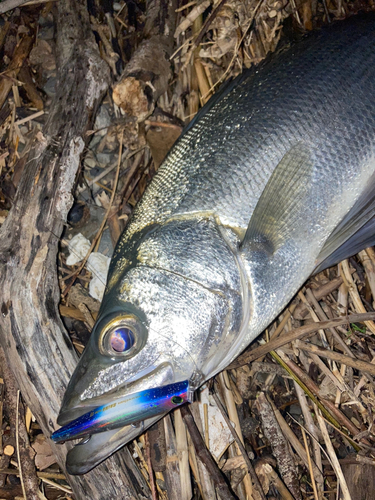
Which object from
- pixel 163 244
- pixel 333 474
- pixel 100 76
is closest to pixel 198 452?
pixel 333 474

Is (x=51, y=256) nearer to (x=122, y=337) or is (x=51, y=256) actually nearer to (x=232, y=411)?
(x=122, y=337)

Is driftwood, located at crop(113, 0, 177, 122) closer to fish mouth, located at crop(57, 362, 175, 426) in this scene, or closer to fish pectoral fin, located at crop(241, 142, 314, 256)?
fish pectoral fin, located at crop(241, 142, 314, 256)

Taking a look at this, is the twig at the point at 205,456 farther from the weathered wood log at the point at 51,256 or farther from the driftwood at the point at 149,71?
the driftwood at the point at 149,71

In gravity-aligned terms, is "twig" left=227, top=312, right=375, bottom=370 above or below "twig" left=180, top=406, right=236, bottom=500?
above

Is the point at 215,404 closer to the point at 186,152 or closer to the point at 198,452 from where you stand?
the point at 198,452

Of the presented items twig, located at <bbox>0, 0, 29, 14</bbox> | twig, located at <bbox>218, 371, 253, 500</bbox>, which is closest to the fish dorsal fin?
twig, located at <bbox>218, 371, 253, 500</bbox>

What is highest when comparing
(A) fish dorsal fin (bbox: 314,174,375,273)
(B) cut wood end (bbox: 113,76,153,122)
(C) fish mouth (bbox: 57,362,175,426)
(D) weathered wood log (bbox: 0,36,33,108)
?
(D) weathered wood log (bbox: 0,36,33,108)
